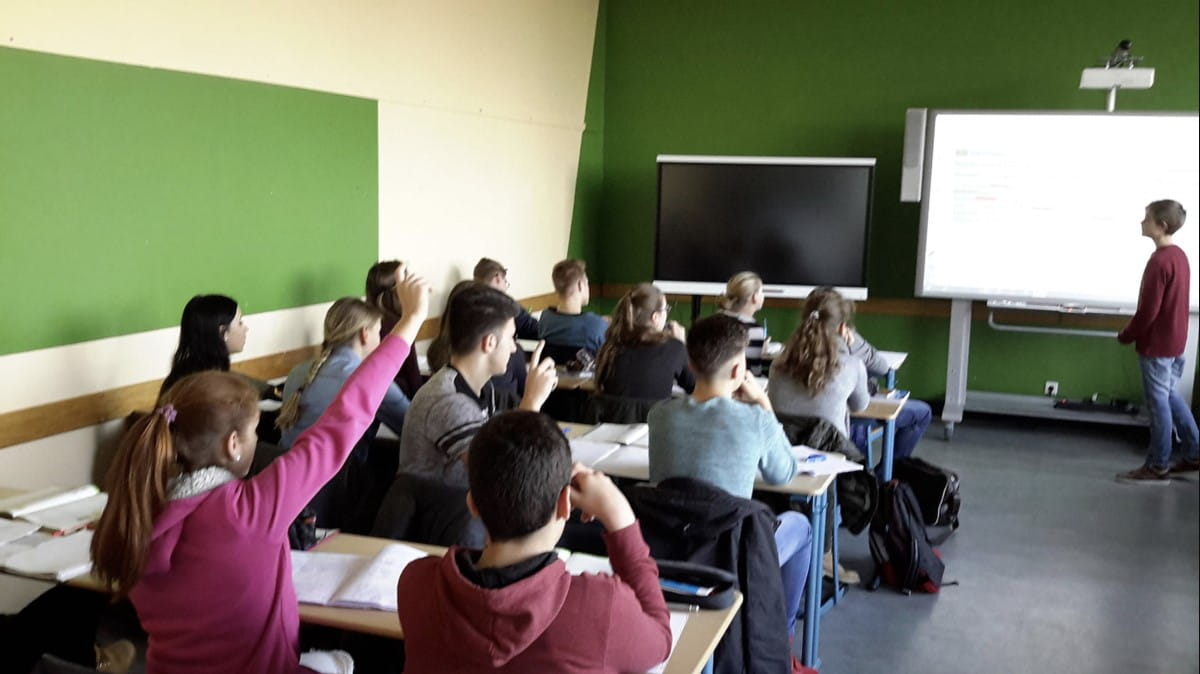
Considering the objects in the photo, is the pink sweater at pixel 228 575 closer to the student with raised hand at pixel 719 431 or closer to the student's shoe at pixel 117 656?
the student's shoe at pixel 117 656

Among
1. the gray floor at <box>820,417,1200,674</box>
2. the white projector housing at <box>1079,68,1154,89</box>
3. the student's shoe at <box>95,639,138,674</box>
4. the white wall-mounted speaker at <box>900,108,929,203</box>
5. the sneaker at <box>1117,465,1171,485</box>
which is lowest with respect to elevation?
the gray floor at <box>820,417,1200,674</box>

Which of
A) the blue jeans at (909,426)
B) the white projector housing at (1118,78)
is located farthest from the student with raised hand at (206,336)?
the white projector housing at (1118,78)

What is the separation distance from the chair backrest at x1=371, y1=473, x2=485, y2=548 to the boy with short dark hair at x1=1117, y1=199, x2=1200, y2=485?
428 centimetres

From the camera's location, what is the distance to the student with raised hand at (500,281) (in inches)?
209

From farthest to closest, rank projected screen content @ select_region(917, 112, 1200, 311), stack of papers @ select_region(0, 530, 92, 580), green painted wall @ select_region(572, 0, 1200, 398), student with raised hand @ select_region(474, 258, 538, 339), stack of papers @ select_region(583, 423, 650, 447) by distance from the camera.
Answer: green painted wall @ select_region(572, 0, 1200, 398) → projected screen content @ select_region(917, 112, 1200, 311) → student with raised hand @ select_region(474, 258, 538, 339) → stack of papers @ select_region(583, 423, 650, 447) → stack of papers @ select_region(0, 530, 92, 580)

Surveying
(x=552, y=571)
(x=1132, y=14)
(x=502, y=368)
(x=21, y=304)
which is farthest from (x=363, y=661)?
(x=1132, y=14)

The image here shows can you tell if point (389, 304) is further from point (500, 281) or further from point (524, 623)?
point (524, 623)

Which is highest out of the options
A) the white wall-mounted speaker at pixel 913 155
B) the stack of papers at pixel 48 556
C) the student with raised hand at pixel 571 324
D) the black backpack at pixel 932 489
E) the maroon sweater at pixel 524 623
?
the white wall-mounted speaker at pixel 913 155

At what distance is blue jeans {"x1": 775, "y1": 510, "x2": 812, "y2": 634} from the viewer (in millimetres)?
2932

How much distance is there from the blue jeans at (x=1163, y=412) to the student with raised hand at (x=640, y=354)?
2.89 meters

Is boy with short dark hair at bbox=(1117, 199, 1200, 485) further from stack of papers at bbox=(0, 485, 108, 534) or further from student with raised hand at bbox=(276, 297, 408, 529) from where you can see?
stack of papers at bbox=(0, 485, 108, 534)

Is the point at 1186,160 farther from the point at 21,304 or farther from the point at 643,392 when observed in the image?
the point at 21,304

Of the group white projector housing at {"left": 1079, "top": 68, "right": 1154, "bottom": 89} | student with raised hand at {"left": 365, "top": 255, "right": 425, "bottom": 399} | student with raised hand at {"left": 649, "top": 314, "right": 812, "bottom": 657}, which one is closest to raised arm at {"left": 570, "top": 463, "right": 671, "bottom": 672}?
student with raised hand at {"left": 649, "top": 314, "right": 812, "bottom": 657}

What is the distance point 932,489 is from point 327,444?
3.17 meters
